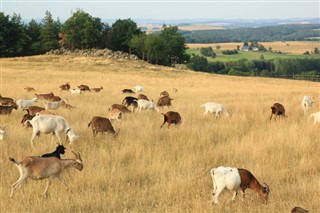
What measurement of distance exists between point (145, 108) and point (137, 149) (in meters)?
8.89

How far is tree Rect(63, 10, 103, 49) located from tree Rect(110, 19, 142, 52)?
15.7ft

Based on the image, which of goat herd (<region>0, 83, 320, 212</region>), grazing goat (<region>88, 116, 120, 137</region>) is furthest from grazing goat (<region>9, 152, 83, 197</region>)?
grazing goat (<region>88, 116, 120, 137</region>)

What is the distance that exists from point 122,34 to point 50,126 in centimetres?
7805

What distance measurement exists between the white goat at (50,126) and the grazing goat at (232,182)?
17.6ft

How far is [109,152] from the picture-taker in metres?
10.6

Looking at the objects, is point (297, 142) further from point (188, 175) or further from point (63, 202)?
point (63, 202)

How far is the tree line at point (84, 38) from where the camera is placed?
256 ft

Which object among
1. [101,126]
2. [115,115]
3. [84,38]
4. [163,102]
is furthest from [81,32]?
[101,126]

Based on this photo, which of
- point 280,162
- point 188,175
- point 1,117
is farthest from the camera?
point 1,117

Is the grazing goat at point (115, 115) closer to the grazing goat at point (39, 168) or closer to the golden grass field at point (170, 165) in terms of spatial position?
the golden grass field at point (170, 165)

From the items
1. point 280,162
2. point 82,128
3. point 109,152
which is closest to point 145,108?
point 82,128

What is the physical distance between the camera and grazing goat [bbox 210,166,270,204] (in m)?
6.96

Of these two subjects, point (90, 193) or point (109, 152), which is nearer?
point (90, 193)

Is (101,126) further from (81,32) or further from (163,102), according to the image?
(81,32)
